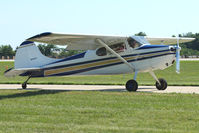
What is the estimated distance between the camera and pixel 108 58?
1573 cm

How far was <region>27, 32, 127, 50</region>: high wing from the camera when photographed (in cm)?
1377

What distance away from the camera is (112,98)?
1173cm

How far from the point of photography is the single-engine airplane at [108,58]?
14.5m

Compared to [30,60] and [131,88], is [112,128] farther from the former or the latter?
[30,60]

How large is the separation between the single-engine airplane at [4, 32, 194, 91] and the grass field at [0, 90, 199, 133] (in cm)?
327

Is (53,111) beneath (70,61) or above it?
beneath

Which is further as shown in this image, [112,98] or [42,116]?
[112,98]

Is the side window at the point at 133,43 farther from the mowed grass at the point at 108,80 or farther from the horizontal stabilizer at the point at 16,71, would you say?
the mowed grass at the point at 108,80

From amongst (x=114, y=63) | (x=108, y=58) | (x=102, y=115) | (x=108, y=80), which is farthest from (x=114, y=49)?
(x=108, y=80)

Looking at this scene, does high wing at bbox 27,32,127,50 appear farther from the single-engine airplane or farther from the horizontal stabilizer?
the horizontal stabilizer

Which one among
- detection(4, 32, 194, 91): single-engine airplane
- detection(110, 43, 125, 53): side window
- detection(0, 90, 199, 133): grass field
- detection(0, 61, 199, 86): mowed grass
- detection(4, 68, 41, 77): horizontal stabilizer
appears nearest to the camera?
detection(0, 90, 199, 133): grass field

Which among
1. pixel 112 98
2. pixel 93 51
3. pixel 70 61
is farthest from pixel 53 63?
pixel 112 98

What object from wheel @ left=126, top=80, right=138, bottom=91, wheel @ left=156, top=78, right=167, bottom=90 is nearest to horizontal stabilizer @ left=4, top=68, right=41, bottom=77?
wheel @ left=126, top=80, right=138, bottom=91

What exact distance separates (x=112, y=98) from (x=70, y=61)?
5.42 meters
